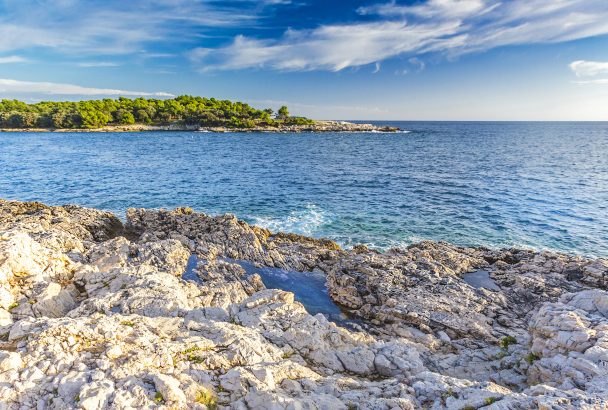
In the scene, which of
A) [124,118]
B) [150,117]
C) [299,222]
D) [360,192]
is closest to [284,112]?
[150,117]

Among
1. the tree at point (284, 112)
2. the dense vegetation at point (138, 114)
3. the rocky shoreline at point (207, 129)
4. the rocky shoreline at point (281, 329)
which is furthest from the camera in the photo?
the tree at point (284, 112)

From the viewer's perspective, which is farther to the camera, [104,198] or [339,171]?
[339,171]

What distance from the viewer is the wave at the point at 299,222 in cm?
2684

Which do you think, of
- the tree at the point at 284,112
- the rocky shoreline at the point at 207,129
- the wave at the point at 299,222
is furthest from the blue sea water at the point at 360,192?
the tree at the point at 284,112

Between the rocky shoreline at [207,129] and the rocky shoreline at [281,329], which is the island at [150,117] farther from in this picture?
the rocky shoreline at [281,329]

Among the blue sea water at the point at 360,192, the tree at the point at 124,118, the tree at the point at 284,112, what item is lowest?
the blue sea water at the point at 360,192

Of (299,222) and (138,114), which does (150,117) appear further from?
(299,222)

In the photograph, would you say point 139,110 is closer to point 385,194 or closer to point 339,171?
point 339,171

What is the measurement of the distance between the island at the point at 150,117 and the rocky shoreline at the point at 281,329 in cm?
13730

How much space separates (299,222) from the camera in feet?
94.6

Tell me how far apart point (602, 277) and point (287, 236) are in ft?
56.9

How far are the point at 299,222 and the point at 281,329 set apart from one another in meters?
18.3

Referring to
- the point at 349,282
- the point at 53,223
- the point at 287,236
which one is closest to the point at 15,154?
the point at 53,223

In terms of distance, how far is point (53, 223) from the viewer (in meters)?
19.8
